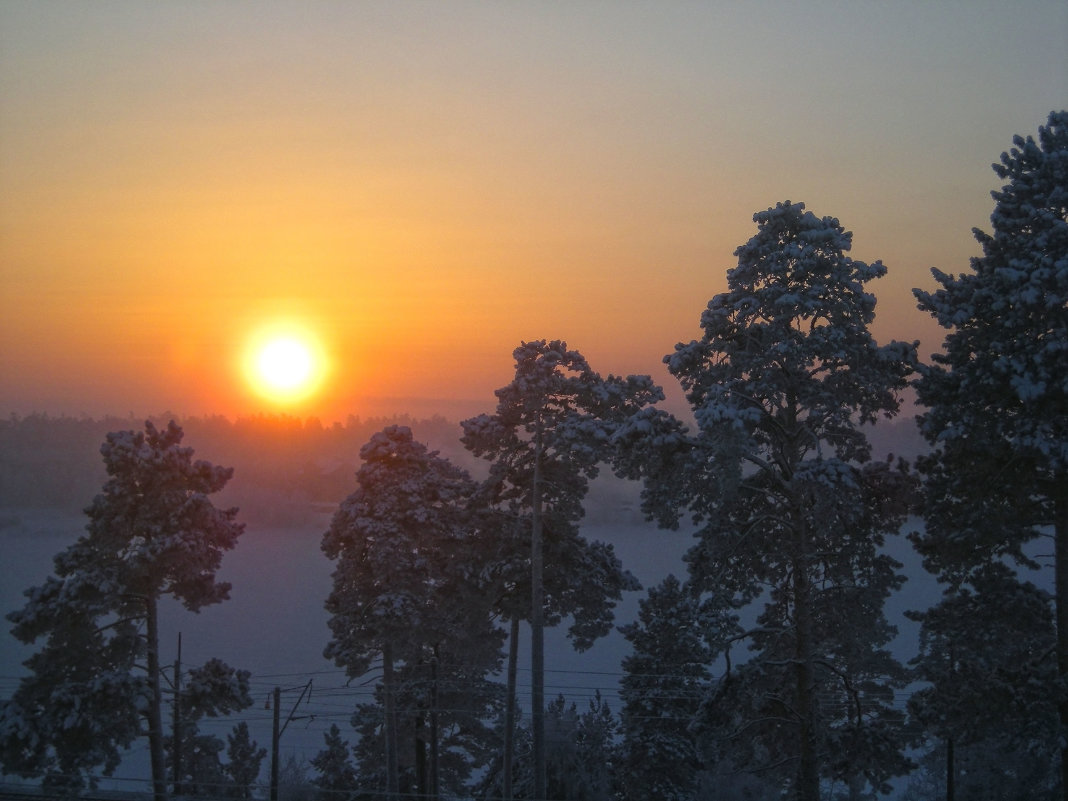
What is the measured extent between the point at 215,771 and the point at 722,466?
1002 inches

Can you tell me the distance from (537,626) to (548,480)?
13.3 ft

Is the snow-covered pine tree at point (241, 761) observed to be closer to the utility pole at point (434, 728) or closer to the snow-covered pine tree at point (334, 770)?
the snow-covered pine tree at point (334, 770)

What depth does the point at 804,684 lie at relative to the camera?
18.2 metres

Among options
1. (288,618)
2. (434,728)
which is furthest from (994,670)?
(288,618)

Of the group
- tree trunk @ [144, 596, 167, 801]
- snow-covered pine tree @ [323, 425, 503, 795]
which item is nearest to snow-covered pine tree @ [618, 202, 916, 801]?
snow-covered pine tree @ [323, 425, 503, 795]

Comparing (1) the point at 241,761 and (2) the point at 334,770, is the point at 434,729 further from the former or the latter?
(1) the point at 241,761

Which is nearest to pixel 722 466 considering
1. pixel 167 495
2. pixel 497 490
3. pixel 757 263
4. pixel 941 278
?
pixel 757 263

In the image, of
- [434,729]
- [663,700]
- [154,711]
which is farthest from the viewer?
[663,700]

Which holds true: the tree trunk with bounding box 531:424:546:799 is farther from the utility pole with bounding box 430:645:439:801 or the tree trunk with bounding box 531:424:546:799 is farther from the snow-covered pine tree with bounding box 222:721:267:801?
the snow-covered pine tree with bounding box 222:721:267:801

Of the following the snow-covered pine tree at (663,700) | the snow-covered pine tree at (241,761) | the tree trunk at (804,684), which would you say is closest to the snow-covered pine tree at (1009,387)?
the tree trunk at (804,684)

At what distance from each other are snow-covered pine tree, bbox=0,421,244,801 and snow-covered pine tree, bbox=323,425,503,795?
4.03m

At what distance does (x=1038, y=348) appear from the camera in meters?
17.2

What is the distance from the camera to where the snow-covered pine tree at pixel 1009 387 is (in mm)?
16812

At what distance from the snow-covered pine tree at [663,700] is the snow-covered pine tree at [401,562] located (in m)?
6.12
